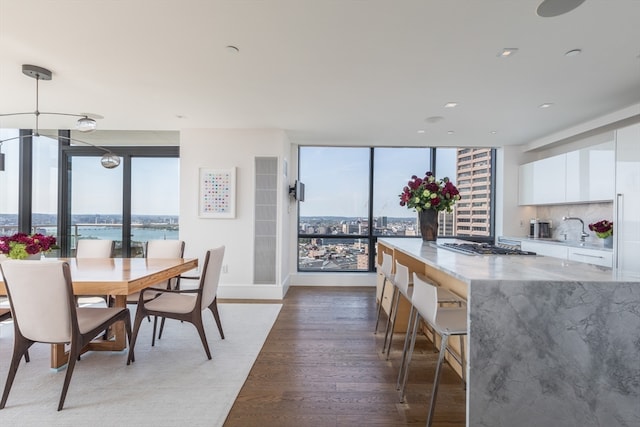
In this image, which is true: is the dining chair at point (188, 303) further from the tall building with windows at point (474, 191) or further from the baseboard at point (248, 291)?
the tall building with windows at point (474, 191)

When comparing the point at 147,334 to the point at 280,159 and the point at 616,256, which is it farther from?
the point at 616,256

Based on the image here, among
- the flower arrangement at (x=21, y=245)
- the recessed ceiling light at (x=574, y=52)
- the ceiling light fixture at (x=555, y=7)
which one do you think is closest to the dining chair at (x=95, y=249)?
the flower arrangement at (x=21, y=245)

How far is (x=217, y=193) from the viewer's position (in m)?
4.30

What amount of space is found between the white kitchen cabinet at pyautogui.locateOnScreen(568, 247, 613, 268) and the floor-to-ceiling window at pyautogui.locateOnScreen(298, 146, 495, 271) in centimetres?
170

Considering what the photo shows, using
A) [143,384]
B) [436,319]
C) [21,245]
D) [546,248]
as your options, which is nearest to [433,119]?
[546,248]

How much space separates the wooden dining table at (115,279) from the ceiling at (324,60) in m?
1.72

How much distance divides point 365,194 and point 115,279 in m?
3.97

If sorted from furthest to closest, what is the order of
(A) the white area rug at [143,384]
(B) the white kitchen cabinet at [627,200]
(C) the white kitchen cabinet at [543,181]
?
(C) the white kitchen cabinet at [543,181]
(B) the white kitchen cabinet at [627,200]
(A) the white area rug at [143,384]

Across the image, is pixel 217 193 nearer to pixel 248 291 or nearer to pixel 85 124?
pixel 248 291

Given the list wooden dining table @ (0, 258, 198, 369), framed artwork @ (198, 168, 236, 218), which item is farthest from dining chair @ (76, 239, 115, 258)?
framed artwork @ (198, 168, 236, 218)

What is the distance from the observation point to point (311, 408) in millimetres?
1873

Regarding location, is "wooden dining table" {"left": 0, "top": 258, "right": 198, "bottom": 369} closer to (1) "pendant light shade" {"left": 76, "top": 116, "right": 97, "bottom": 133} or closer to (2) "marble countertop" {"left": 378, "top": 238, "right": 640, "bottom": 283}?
(1) "pendant light shade" {"left": 76, "top": 116, "right": 97, "bottom": 133}

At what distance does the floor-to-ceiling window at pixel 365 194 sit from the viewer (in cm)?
525

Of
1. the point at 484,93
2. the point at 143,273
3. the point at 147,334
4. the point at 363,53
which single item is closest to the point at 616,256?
the point at 484,93
